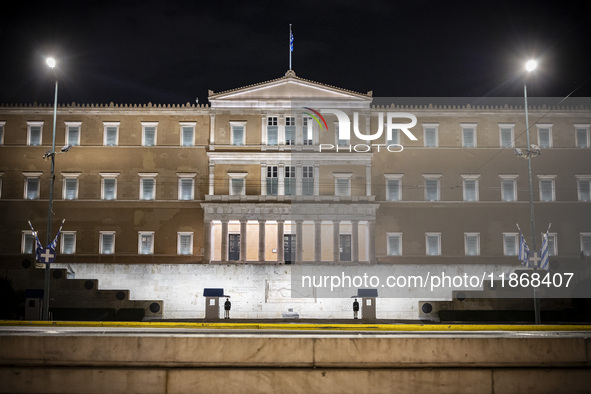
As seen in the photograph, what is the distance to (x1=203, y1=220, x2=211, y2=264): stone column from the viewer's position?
4719 cm

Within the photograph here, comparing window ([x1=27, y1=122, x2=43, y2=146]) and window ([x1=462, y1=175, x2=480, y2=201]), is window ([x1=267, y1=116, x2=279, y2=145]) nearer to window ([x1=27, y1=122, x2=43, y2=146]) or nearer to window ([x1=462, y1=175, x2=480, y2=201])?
window ([x1=462, y1=175, x2=480, y2=201])

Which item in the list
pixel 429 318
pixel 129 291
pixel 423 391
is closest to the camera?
pixel 423 391

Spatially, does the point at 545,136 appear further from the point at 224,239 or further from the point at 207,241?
the point at 207,241

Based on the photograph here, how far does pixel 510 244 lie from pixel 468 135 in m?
8.75

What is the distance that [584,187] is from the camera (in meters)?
50.1

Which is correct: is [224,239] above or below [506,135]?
below

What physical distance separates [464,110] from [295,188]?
14.2 meters

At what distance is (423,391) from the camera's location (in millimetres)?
9039

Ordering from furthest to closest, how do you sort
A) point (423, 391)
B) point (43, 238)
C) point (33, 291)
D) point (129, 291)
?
point (43, 238)
point (129, 291)
point (33, 291)
point (423, 391)

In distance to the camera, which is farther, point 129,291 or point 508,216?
point 508,216

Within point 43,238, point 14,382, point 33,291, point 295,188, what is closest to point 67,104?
point 43,238

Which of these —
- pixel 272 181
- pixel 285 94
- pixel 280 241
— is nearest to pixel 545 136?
pixel 285 94

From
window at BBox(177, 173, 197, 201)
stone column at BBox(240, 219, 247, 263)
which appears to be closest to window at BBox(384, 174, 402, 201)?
stone column at BBox(240, 219, 247, 263)

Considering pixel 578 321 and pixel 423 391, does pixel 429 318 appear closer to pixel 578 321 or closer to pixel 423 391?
pixel 578 321
